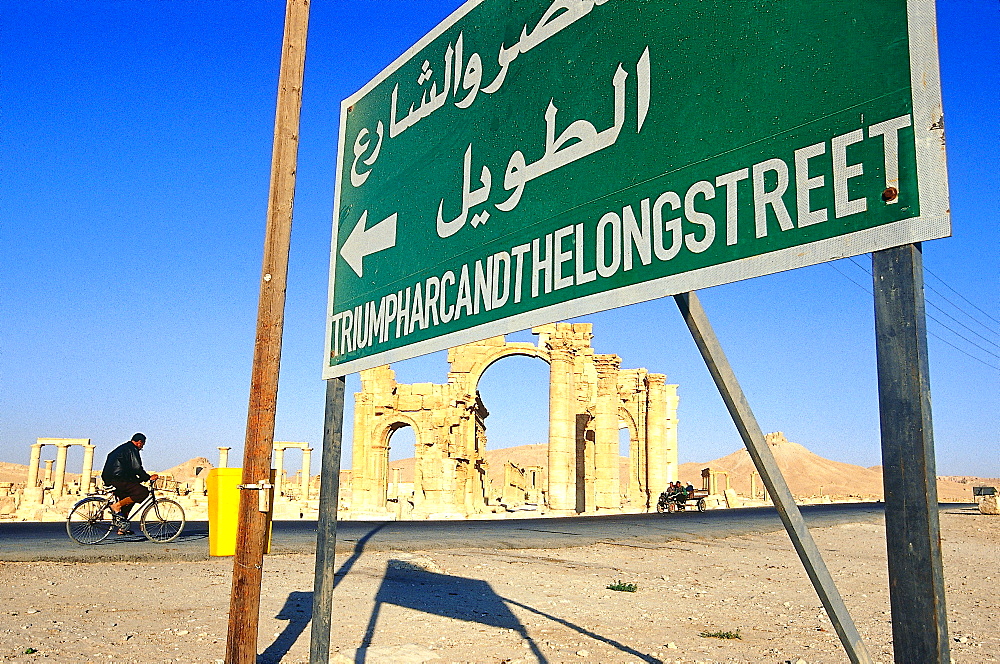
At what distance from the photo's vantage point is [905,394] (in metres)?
2.03

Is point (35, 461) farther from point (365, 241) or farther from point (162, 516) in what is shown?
point (365, 241)

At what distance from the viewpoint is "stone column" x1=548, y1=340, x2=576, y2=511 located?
38469mm

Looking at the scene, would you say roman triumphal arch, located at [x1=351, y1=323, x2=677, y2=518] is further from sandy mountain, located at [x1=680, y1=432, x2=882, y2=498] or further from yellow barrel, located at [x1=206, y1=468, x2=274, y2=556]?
sandy mountain, located at [x1=680, y1=432, x2=882, y2=498]

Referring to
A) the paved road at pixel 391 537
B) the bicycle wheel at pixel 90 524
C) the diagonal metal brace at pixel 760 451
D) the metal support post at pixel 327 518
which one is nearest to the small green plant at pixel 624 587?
the paved road at pixel 391 537

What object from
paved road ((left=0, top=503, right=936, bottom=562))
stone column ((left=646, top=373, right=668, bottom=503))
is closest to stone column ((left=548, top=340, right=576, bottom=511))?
stone column ((left=646, top=373, right=668, bottom=503))

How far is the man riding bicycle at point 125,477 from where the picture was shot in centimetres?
1250

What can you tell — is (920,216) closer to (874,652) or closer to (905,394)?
(905,394)

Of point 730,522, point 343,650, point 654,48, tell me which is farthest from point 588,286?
point 730,522

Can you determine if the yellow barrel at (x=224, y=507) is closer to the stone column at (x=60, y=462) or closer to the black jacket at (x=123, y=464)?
the black jacket at (x=123, y=464)

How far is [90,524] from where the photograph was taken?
1324 cm

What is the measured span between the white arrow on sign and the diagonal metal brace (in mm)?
2177

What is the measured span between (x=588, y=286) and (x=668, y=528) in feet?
66.8

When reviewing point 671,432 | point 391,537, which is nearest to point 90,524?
point 391,537

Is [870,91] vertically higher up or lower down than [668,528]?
higher up
